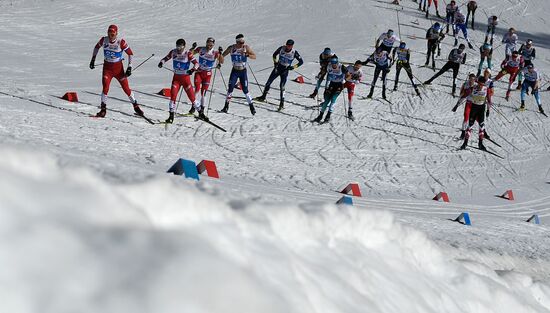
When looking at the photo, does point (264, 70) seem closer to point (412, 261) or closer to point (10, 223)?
point (412, 261)

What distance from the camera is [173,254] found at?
2.65 meters

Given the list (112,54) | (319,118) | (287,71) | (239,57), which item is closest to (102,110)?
(112,54)

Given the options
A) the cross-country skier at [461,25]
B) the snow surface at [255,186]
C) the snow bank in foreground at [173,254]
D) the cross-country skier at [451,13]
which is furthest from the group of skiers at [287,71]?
the snow bank in foreground at [173,254]

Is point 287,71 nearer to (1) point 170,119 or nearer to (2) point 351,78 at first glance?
(2) point 351,78

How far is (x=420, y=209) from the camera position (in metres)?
11.2

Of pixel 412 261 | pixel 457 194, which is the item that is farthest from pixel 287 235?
pixel 457 194

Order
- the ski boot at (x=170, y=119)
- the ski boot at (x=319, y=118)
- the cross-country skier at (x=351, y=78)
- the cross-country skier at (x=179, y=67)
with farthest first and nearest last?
the cross-country skier at (x=351, y=78), the ski boot at (x=319, y=118), the ski boot at (x=170, y=119), the cross-country skier at (x=179, y=67)

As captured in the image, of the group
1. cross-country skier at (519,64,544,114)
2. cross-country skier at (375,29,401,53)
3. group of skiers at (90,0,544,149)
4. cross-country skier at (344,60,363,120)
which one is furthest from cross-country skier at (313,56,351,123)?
cross-country skier at (519,64,544,114)

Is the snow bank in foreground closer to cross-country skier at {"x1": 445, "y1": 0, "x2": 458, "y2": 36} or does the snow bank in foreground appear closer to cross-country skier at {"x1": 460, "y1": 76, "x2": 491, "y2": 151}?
cross-country skier at {"x1": 460, "y1": 76, "x2": 491, "y2": 151}

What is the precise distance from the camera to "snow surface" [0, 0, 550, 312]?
2537 mm

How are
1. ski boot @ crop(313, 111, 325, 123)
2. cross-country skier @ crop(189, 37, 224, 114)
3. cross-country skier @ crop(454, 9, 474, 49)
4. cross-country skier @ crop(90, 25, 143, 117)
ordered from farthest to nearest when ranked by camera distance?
1. cross-country skier @ crop(454, 9, 474, 49)
2. ski boot @ crop(313, 111, 325, 123)
3. cross-country skier @ crop(189, 37, 224, 114)
4. cross-country skier @ crop(90, 25, 143, 117)

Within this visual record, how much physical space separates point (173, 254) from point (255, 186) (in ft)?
24.2

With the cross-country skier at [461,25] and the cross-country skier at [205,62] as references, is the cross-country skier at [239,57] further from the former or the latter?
the cross-country skier at [461,25]

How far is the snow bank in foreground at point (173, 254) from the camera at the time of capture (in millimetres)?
2395
